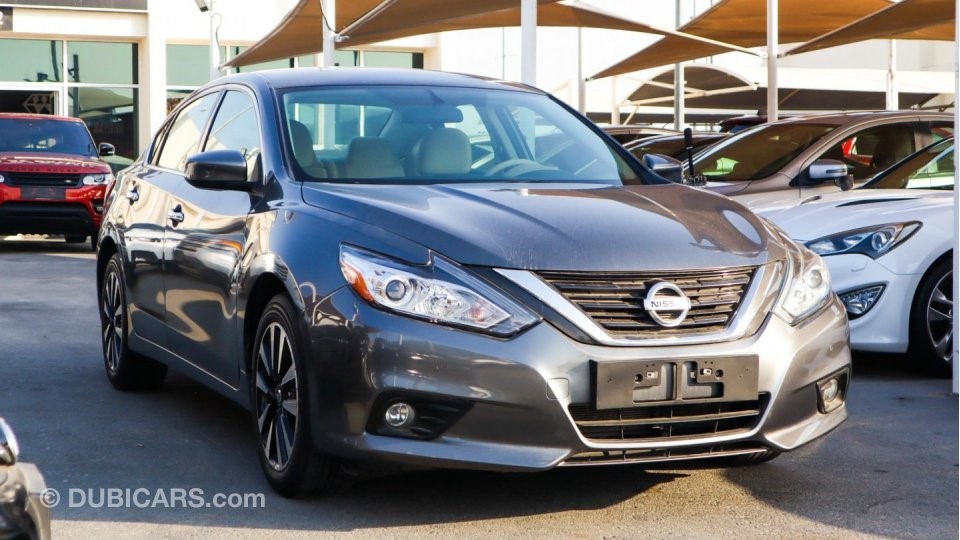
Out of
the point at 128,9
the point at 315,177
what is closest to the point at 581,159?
the point at 315,177

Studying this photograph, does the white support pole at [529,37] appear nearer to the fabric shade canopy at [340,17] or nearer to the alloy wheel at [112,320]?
the fabric shade canopy at [340,17]

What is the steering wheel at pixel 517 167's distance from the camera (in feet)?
17.8

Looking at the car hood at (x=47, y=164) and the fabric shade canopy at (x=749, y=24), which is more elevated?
the fabric shade canopy at (x=749, y=24)

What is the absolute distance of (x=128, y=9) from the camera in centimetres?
2900

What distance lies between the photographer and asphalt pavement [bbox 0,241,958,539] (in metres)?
4.43

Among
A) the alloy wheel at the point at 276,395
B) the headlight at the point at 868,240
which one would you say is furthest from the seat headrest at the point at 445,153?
the headlight at the point at 868,240

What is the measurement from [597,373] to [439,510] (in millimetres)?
805

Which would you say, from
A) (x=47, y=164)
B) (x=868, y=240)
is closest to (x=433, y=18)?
(x=47, y=164)

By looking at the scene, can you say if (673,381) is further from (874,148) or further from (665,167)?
(874,148)

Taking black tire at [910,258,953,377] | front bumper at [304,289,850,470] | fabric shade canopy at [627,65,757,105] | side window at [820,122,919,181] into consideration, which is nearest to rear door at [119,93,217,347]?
front bumper at [304,289,850,470]

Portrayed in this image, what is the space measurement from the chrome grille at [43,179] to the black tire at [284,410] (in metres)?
11.5

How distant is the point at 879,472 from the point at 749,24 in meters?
13.9

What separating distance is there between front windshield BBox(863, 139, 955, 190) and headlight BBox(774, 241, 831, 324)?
396cm

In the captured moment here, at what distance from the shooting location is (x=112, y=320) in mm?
7000
